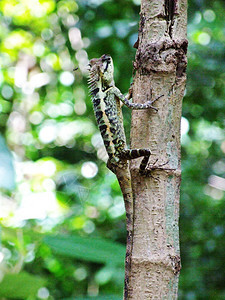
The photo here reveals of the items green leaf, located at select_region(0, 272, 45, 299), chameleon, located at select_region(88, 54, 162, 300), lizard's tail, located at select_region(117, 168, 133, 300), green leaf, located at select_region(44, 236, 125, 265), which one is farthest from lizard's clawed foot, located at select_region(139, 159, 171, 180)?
green leaf, located at select_region(0, 272, 45, 299)

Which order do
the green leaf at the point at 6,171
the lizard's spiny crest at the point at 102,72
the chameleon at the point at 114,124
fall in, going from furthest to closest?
1. the lizard's spiny crest at the point at 102,72
2. the chameleon at the point at 114,124
3. the green leaf at the point at 6,171

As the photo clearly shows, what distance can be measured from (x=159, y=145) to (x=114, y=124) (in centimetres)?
83

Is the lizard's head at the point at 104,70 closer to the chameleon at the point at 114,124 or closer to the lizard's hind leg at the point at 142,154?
the chameleon at the point at 114,124

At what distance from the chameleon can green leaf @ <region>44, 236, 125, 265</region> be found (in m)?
0.08

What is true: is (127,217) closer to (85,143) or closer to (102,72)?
(102,72)

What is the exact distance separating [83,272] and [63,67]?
2.17m

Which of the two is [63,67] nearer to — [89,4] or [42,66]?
[42,66]

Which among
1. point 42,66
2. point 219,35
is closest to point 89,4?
point 219,35

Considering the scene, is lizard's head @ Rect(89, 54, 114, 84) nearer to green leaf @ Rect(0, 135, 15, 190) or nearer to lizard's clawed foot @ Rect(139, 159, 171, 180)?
lizard's clawed foot @ Rect(139, 159, 171, 180)

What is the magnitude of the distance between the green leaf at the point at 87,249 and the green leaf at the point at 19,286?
0.15m

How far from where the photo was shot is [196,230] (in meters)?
3.92

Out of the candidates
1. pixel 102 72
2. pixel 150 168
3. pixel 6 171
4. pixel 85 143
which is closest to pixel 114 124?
pixel 102 72

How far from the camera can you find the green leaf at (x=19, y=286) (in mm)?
1386

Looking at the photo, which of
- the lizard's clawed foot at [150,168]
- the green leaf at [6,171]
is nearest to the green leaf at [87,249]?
the lizard's clawed foot at [150,168]
